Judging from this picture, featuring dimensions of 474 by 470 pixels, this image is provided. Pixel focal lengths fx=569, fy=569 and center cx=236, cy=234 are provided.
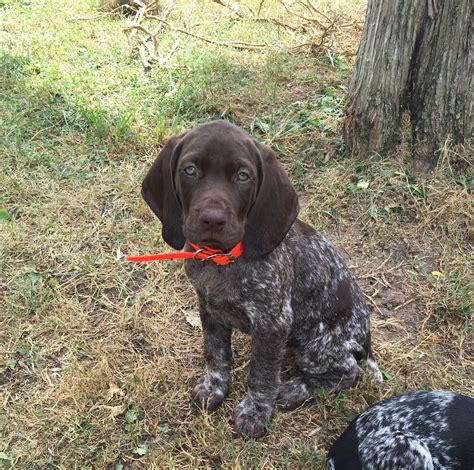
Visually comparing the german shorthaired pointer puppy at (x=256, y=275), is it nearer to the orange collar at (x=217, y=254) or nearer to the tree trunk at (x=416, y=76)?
the orange collar at (x=217, y=254)

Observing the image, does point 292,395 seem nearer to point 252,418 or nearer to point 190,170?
point 252,418

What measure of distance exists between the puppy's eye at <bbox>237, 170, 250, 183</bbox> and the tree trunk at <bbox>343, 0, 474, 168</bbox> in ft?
8.61

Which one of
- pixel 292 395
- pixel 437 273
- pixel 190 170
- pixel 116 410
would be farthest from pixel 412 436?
pixel 437 273

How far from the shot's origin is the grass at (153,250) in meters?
3.60

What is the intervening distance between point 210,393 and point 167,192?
1416mm

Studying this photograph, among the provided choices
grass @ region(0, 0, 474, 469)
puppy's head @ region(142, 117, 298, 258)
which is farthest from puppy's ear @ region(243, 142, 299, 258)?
grass @ region(0, 0, 474, 469)

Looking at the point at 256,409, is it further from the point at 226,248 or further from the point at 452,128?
the point at 452,128

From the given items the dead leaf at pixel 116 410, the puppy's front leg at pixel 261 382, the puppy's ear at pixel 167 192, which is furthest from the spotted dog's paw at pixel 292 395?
the puppy's ear at pixel 167 192

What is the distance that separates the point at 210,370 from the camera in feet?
12.3

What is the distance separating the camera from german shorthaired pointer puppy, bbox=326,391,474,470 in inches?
107

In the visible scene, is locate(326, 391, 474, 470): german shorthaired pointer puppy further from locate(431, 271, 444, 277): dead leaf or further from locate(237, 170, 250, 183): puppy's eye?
locate(431, 271, 444, 277): dead leaf

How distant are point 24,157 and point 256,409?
12.4ft

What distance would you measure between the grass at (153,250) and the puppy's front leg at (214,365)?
0.34 ft

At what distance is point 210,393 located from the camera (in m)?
3.70
